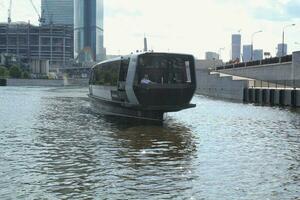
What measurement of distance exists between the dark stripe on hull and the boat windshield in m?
2.07

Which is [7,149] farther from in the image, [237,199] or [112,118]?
[112,118]

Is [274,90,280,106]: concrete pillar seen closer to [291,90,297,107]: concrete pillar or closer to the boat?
[291,90,297,107]: concrete pillar

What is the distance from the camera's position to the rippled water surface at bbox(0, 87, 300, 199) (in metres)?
13.5

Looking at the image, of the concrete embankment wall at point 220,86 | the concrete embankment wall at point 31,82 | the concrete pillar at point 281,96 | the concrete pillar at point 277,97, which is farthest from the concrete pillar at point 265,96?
the concrete embankment wall at point 31,82

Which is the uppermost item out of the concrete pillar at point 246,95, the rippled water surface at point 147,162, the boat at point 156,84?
the boat at point 156,84

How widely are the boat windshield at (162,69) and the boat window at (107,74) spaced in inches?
152

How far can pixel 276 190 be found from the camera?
45.3 feet

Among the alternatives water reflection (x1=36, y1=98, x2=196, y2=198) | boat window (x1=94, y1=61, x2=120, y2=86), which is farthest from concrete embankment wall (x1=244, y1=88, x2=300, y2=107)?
water reflection (x1=36, y1=98, x2=196, y2=198)

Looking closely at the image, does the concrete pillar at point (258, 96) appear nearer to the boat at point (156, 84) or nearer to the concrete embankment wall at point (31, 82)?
the boat at point (156, 84)

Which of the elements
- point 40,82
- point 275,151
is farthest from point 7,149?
point 40,82

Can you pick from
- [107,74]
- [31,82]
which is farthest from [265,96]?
[31,82]

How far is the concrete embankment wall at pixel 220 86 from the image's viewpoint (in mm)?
72956

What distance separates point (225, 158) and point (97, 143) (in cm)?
611

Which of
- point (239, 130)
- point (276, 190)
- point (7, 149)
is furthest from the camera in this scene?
point (239, 130)
